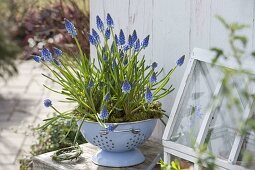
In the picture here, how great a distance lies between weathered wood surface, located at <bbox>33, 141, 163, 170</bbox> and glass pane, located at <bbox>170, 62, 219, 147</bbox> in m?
0.20

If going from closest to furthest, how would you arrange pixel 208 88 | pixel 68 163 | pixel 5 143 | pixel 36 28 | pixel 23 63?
pixel 208 88, pixel 68 163, pixel 36 28, pixel 5 143, pixel 23 63

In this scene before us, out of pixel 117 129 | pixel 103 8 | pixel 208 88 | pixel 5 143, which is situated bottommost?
pixel 5 143

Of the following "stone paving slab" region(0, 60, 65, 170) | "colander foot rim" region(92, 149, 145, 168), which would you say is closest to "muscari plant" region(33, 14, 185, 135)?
"colander foot rim" region(92, 149, 145, 168)

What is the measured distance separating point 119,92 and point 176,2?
416 millimetres

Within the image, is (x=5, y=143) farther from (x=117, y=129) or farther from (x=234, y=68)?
(x=234, y=68)

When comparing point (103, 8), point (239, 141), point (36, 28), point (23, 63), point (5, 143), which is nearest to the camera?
point (239, 141)

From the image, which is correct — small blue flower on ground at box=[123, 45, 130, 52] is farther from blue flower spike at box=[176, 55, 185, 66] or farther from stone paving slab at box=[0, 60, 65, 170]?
stone paving slab at box=[0, 60, 65, 170]

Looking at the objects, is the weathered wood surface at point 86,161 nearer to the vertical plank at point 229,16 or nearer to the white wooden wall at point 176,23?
the white wooden wall at point 176,23

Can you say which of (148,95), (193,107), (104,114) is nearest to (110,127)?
(104,114)

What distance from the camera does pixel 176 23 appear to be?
7.64 feet

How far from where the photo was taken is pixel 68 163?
2.22 metres

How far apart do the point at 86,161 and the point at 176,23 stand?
0.58 m

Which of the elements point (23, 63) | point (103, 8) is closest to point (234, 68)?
point (103, 8)

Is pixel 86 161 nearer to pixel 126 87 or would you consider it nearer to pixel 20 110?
pixel 126 87
